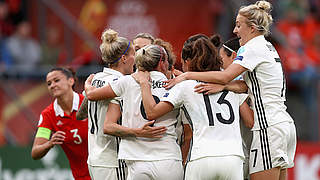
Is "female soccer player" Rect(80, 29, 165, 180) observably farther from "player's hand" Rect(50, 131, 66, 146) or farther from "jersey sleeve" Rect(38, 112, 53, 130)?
"jersey sleeve" Rect(38, 112, 53, 130)

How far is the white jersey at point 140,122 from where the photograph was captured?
582 cm

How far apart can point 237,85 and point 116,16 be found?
27.8ft

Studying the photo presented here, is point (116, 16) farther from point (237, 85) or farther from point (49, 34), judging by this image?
point (237, 85)

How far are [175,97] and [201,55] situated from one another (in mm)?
426

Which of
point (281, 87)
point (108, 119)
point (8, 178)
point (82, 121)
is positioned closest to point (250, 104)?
point (281, 87)

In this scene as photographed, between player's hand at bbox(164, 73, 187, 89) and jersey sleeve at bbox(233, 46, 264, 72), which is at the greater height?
jersey sleeve at bbox(233, 46, 264, 72)

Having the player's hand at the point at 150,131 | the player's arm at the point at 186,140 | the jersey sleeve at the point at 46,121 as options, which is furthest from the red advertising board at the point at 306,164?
the player's hand at the point at 150,131

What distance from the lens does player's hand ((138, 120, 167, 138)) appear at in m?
5.79

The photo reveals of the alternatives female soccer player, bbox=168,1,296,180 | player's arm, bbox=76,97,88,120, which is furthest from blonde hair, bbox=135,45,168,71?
player's arm, bbox=76,97,88,120

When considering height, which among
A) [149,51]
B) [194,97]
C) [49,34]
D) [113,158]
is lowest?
[113,158]

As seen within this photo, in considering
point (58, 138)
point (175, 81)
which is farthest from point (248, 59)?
point (58, 138)

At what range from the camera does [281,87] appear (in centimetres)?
600

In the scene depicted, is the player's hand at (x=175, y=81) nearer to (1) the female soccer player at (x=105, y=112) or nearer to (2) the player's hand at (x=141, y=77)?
(2) the player's hand at (x=141, y=77)

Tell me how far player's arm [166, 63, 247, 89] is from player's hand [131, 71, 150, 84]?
187mm
